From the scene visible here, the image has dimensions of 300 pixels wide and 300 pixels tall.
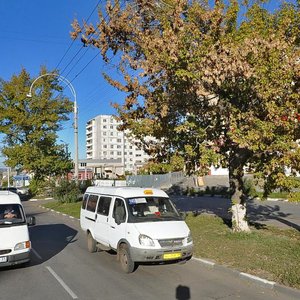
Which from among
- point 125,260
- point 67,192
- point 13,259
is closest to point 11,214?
point 13,259

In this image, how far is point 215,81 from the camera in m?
9.63

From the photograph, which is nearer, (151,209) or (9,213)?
(9,213)

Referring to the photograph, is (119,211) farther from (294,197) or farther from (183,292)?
(294,197)

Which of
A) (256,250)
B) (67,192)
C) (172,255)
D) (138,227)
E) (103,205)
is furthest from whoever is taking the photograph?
(67,192)

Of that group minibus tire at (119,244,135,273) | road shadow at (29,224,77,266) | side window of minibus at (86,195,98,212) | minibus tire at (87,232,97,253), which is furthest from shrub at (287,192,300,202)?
road shadow at (29,224,77,266)

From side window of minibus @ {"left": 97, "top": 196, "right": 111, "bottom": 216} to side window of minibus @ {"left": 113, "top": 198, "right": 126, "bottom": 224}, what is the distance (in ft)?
1.67

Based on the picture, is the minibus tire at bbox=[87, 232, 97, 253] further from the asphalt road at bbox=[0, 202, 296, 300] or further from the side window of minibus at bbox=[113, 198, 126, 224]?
the side window of minibus at bbox=[113, 198, 126, 224]

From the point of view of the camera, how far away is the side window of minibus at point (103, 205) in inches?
424

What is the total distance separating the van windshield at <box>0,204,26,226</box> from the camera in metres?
9.43

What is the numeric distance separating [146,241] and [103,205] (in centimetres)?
258

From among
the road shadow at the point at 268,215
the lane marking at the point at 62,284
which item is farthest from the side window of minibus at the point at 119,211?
the road shadow at the point at 268,215

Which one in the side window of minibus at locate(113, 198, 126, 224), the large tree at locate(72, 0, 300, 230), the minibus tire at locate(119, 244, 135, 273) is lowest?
the minibus tire at locate(119, 244, 135, 273)

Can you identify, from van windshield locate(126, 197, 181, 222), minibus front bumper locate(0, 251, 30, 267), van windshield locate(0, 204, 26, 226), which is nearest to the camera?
minibus front bumper locate(0, 251, 30, 267)

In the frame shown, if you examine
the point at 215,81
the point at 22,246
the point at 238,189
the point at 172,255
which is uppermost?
the point at 215,81
